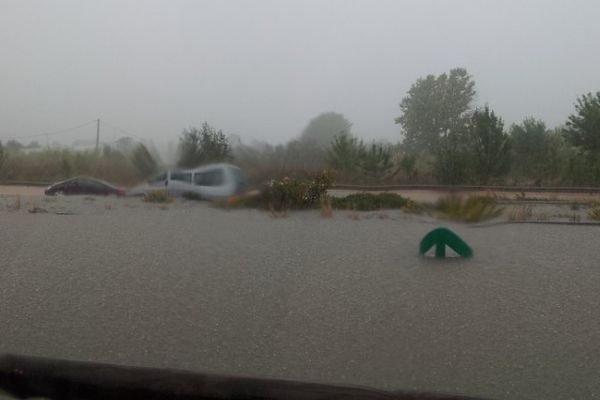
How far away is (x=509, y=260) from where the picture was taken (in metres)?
4.23

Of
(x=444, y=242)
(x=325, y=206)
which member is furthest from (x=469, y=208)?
(x=325, y=206)

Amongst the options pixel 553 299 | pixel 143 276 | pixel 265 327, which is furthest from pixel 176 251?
pixel 553 299

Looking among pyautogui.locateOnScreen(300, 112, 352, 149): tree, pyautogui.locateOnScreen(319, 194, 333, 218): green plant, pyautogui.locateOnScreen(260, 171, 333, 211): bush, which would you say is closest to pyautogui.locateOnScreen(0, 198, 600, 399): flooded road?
pyautogui.locateOnScreen(319, 194, 333, 218): green plant

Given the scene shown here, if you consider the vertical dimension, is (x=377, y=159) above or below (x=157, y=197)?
above

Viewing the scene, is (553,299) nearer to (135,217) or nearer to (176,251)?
(176,251)

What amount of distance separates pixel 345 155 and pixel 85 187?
205 centimetres

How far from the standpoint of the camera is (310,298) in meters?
4.30

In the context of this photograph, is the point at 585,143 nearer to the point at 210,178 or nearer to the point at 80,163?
the point at 210,178

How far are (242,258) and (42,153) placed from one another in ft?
6.05

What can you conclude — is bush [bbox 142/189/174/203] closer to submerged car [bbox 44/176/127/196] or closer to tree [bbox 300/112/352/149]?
submerged car [bbox 44/176/127/196]

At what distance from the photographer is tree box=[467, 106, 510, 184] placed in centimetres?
404

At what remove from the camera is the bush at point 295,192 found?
4.39m

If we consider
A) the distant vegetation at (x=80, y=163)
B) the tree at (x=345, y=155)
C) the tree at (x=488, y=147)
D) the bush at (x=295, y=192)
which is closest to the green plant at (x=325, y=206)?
the bush at (x=295, y=192)

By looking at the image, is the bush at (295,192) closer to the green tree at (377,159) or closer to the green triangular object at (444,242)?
the green tree at (377,159)
